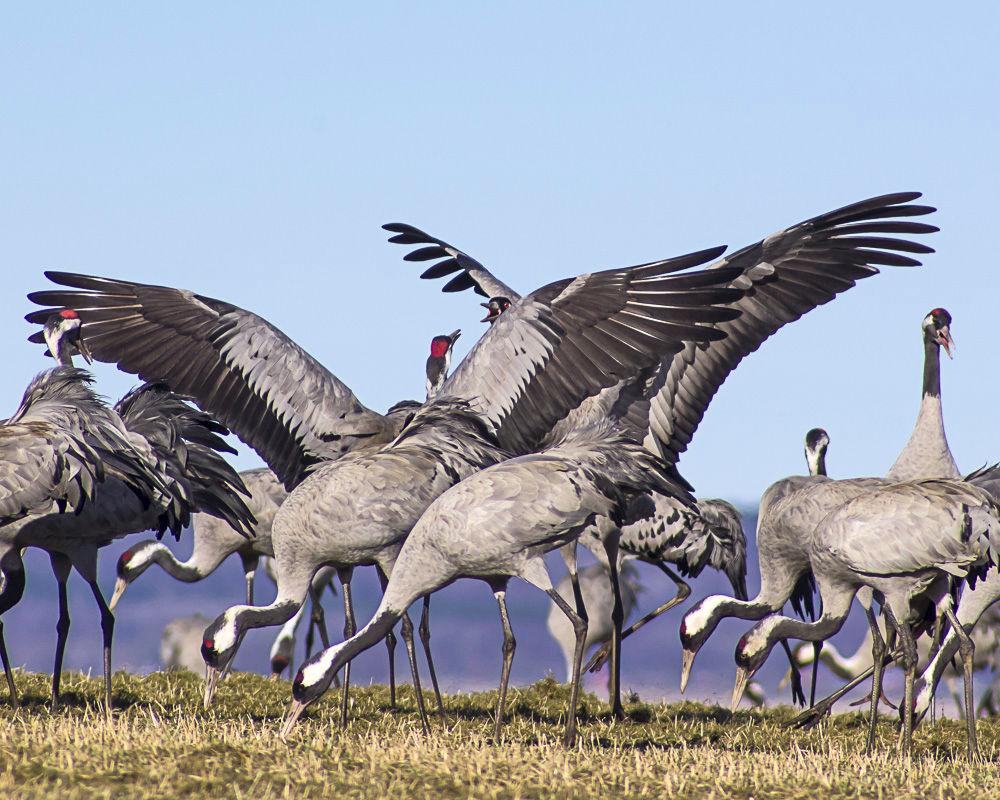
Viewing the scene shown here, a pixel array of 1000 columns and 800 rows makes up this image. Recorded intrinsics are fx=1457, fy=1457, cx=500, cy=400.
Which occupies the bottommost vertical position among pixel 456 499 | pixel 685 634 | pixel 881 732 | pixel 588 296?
pixel 881 732

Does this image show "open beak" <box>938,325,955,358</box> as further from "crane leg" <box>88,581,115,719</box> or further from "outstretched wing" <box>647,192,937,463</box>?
"crane leg" <box>88,581,115,719</box>

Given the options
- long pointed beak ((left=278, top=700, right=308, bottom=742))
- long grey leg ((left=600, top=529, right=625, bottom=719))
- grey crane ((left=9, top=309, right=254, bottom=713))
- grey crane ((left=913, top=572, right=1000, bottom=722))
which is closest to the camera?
long pointed beak ((left=278, top=700, right=308, bottom=742))

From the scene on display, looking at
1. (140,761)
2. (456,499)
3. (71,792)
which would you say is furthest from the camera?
(456,499)

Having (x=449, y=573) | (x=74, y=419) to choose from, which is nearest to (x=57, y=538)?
(x=74, y=419)

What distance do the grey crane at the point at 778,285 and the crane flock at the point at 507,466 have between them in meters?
0.02

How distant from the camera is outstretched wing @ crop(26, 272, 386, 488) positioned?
30.0ft

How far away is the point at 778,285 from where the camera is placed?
10094mm

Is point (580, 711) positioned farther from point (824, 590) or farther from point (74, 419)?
point (74, 419)

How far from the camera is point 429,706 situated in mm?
9359

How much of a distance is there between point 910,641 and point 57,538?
479cm

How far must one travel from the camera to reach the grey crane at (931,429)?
31.8 feet

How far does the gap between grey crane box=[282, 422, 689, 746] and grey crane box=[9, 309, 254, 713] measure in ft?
5.02

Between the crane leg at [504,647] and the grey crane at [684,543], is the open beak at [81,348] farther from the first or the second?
the grey crane at [684,543]

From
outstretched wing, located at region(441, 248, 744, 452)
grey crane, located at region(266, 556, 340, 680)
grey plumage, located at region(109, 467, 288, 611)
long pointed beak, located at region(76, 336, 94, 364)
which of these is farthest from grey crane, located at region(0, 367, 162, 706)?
grey crane, located at region(266, 556, 340, 680)
